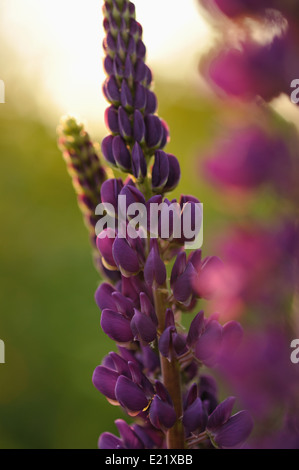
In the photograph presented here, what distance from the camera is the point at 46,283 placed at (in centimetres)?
354

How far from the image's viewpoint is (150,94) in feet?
2.85

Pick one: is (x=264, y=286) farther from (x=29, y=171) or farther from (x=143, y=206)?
(x=29, y=171)

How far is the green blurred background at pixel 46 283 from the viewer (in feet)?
9.68

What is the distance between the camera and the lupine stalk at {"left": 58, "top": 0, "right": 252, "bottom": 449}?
0.77m

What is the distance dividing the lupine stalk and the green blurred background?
1417mm

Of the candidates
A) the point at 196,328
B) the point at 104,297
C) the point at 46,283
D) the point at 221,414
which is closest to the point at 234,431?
the point at 221,414

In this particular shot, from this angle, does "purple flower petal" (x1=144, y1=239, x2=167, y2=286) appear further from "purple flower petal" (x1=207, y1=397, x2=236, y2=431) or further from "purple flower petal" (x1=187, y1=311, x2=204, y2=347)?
"purple flower petal" (x1=207, y1=397, x2=236, y2=431)

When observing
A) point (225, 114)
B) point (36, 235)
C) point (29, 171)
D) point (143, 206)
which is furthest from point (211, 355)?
point (29, 171)

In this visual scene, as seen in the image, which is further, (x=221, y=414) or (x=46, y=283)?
(x=46, y=283)

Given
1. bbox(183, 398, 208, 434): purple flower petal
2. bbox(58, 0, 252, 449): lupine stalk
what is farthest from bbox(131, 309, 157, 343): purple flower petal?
bbox(183, 398, 208, 434): purple flower petal

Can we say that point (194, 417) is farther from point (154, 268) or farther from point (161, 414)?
point (154, 268)

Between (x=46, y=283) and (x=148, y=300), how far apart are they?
111 inches

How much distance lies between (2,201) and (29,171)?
346 mm

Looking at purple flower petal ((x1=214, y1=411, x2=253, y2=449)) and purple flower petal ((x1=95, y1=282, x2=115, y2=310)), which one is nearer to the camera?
purple flower petal ((x1=214, y1=411, x2=253, y2=449))
